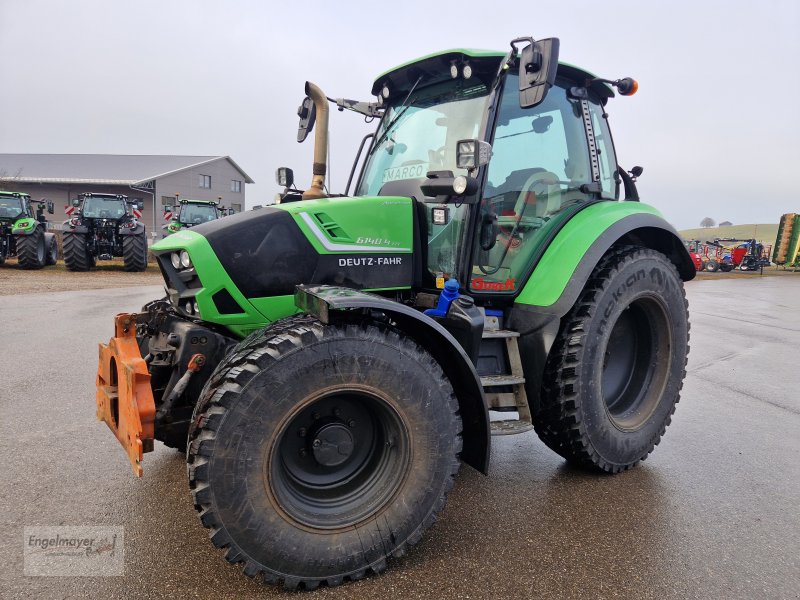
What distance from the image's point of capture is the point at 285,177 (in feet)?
12.2

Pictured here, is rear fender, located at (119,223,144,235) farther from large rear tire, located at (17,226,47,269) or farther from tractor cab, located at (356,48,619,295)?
tractor cab, located at (356,48,619,295)

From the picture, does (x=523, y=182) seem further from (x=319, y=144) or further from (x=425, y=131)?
(x=319, y=144)

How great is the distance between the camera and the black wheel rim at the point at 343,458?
7.55ft

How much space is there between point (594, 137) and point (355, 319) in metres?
2.35

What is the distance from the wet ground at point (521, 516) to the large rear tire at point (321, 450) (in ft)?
0.53

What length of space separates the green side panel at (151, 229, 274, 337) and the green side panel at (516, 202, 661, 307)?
1.42 metres

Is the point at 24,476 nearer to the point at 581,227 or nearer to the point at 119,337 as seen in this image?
the point at 119,337

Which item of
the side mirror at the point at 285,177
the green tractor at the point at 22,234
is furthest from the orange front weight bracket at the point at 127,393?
the green tractor at the point at 22,234

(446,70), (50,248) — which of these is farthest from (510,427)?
(50,248)

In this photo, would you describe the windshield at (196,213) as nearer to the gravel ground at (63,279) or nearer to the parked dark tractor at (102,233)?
the parked dark tractor at (102,233)

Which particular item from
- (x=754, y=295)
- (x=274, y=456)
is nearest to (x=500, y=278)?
(x=274, y=456)

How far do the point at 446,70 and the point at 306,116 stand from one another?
98 cm

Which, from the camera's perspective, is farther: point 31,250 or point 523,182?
point 31,250

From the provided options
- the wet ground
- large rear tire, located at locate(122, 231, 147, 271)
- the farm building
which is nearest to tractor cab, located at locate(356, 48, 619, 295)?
the wet ground
